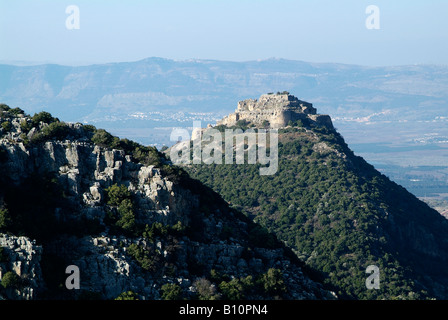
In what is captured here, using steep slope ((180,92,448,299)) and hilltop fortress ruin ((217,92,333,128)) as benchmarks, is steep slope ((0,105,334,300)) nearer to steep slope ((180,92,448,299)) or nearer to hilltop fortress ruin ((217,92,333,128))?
steep slope ((180,92,448,299))

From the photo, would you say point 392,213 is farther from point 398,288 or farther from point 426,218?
point 398,288

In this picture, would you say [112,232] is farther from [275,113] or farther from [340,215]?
[275,113]

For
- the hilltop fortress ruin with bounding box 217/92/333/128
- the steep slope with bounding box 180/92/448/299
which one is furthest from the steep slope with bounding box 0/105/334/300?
the hilltop fortress ruin with bounding box 217/92/333/128

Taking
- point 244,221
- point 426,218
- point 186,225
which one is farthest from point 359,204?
point 186,225

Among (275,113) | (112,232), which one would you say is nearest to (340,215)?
(275,113)

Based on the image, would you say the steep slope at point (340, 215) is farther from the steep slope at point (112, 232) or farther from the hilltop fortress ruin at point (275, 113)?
the steep slope at point (112, 232)

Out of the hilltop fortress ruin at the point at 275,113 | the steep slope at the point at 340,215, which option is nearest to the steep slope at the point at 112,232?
the steep slope at the point at 340,215
